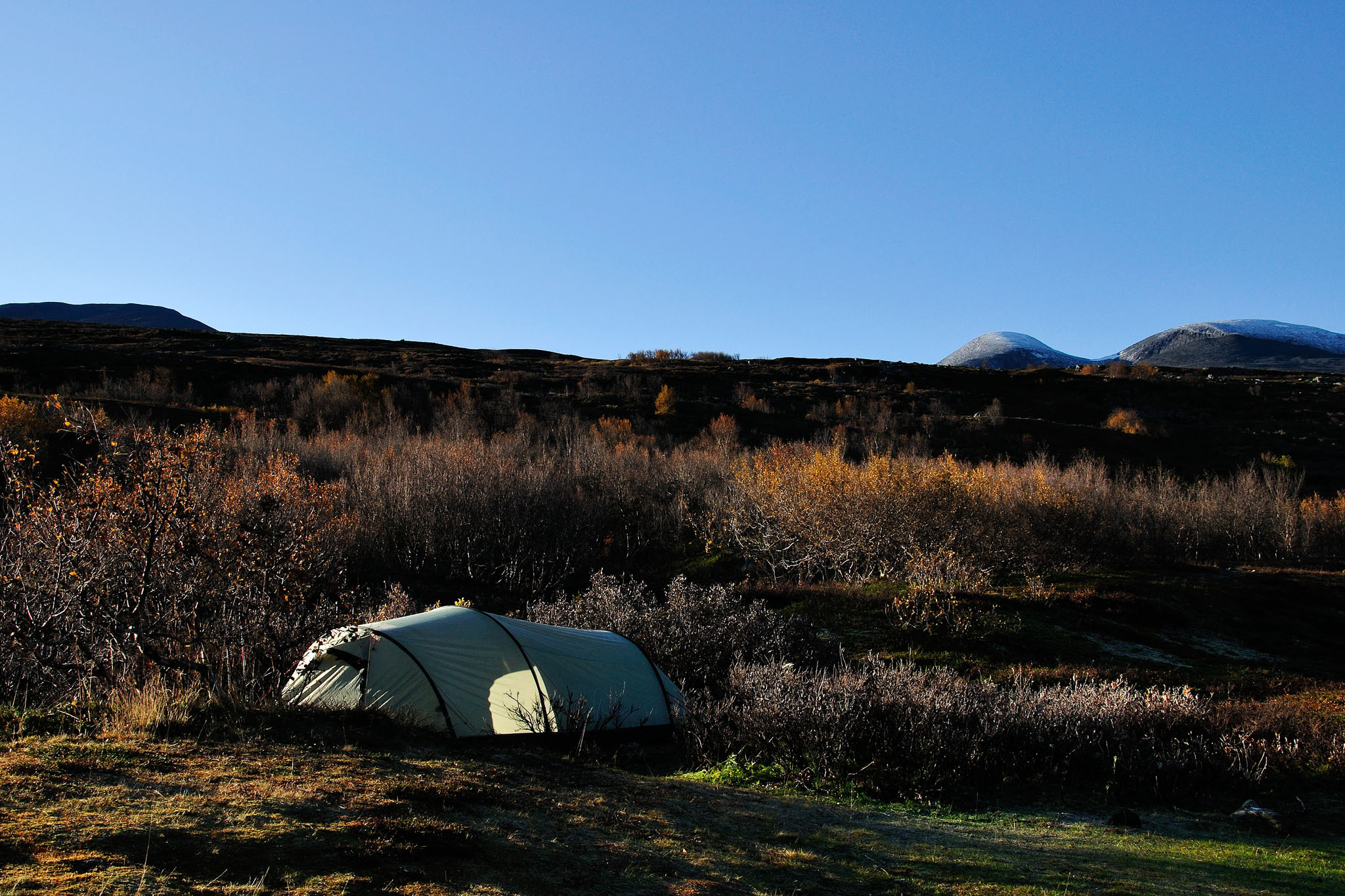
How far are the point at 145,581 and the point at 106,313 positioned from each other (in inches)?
5678

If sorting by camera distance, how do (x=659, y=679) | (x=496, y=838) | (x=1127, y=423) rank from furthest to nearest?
(x=1127, y=423) < (x=659, y=679) < (x=496, y=838)

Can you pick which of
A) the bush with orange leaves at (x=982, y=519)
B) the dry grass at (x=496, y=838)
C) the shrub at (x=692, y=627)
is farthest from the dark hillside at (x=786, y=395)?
the dry grass at (x=496, y=838)

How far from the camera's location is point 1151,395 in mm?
48438

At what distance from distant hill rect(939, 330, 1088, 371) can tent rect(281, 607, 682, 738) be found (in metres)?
122

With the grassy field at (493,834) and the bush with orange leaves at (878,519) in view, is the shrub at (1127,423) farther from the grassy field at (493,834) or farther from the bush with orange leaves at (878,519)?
the grassy field at (493,834)

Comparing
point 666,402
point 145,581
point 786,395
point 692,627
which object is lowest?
point 692,627

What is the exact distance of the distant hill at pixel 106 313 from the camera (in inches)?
4727

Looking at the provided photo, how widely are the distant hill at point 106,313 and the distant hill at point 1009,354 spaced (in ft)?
376

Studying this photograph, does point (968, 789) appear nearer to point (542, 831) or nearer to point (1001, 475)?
point (542, 831)

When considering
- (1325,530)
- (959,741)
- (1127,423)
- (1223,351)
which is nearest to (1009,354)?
(1223,351)

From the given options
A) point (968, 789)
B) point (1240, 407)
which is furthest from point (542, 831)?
point (1240, 407)

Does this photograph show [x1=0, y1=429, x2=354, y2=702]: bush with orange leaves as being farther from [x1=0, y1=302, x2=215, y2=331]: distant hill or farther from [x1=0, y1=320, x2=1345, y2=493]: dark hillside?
[x1=0, y1=302, x2=215, y2=331]: distant hill

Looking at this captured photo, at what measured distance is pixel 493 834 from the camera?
450 cm

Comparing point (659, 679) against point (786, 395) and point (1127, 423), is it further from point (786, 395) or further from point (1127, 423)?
point (1127, 423)
